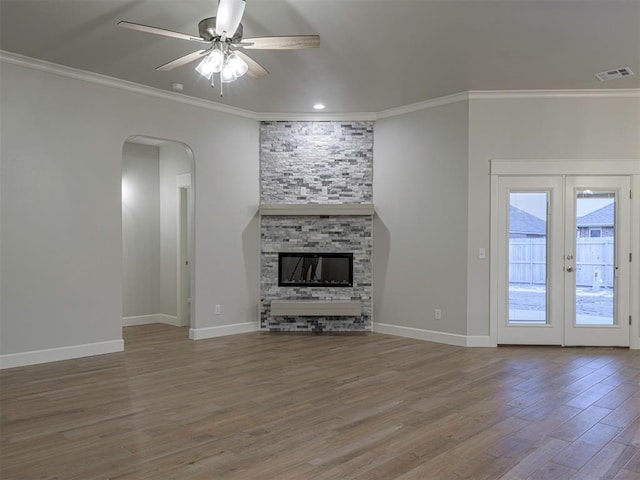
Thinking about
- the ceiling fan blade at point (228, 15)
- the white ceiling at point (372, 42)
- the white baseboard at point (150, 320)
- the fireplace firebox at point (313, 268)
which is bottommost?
the white baseboard at point (150, 320)

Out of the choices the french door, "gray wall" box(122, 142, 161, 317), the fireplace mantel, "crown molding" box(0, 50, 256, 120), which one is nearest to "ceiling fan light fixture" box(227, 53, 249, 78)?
"crown molding" box(0, 50, 256, 120)

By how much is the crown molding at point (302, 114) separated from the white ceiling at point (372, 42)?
0.12 metres

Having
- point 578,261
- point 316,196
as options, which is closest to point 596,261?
point 578,261

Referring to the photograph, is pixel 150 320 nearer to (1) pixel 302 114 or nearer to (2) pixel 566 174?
(1) pixel 302 114

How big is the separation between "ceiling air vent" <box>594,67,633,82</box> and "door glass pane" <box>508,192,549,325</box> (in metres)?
1.34

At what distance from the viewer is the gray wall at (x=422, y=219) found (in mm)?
5691

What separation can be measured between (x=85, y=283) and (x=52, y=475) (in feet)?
9.26

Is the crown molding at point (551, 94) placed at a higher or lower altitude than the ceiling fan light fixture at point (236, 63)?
higher

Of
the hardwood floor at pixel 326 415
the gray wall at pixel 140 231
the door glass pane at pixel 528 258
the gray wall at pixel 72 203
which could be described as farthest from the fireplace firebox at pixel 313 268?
the gray wall at pixel 140 231

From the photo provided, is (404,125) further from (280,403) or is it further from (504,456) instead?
(504,456)

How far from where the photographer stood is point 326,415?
3.35 m

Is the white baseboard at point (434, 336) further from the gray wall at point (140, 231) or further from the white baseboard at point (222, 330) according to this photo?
the gray wall at point (140, 231)

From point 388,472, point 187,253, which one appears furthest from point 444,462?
point 187,253

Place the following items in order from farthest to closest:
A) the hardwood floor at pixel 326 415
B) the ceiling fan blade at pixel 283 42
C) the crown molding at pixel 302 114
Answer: the crown molding at pixel 302 114 → the ceiling fan blade at pixel 283 42 → the hardwood floor at pixel 326 415
